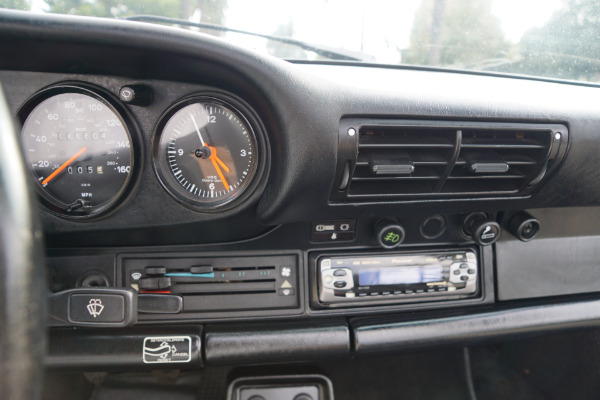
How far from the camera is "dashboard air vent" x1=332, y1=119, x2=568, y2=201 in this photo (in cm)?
148

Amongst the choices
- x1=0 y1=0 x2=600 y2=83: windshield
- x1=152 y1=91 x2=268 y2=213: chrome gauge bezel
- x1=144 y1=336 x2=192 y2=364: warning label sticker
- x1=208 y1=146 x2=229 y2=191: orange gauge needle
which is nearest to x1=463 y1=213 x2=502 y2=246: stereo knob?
x1=0 y1=0 x2=600 y2=83: windshield

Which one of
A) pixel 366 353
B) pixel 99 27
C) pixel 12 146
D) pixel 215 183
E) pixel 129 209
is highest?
pixel 99 27

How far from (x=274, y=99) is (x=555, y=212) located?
1.45 metres

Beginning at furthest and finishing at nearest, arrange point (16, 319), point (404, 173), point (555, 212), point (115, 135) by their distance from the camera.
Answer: point (555, 212) → point (115, 135) → point (404, 173) → point (16, 319)

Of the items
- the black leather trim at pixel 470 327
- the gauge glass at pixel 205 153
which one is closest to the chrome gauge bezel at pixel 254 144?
the gauge glass at pixel 205 153

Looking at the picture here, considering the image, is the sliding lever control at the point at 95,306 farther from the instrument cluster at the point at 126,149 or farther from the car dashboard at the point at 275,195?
the instrument cluster at the point at 126,149

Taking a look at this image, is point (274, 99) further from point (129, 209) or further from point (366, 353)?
point (366, 353)

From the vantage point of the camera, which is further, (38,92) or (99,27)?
(38,92)

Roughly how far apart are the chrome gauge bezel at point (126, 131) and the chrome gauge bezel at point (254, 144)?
7 centimetres

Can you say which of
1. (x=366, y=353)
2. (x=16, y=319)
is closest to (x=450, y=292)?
(x=366, y=353)

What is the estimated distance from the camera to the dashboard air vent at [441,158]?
1477 mm

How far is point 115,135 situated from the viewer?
1.62 m

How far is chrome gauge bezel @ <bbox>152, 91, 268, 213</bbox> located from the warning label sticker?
1.64 ft

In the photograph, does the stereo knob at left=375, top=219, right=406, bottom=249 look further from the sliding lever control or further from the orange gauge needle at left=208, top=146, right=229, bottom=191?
the sliding lever control
